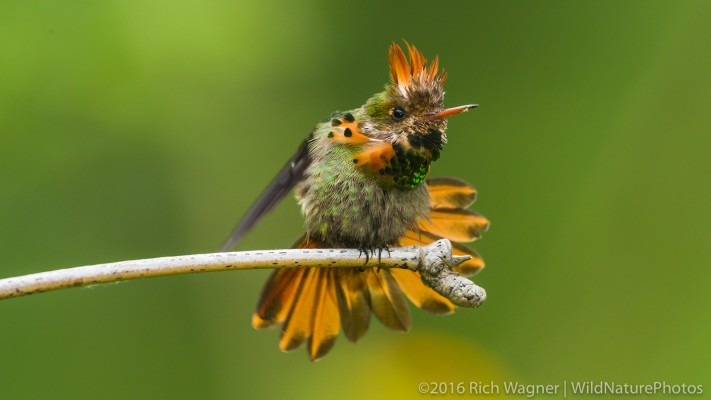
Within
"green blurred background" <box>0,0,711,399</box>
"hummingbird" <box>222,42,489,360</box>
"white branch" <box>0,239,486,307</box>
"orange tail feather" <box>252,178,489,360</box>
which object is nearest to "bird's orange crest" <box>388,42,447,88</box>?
"hummingbird" <box>222,42,489,360</box>

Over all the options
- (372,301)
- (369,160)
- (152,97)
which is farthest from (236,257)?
(152,97)

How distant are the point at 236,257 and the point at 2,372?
8.42 feet

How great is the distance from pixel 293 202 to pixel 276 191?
6.02 feet

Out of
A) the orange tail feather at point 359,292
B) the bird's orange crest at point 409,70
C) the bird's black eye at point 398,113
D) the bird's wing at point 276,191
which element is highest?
the bird's orange crest at point 409,70

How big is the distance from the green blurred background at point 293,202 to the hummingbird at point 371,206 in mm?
1069

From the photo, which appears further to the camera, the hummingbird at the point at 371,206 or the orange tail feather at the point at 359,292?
the orange tail feather at the point at 359,292

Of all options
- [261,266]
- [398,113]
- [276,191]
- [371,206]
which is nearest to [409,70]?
[398,113]

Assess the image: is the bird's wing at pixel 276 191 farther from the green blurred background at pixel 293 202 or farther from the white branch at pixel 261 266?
the green blurred background at pixel 293 202

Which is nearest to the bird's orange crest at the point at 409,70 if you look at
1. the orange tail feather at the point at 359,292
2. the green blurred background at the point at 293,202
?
the orange tail feather at the point at 359,292

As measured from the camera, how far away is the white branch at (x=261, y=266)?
98.6 inches

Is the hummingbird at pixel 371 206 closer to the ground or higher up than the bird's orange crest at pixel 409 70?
closer to the ground

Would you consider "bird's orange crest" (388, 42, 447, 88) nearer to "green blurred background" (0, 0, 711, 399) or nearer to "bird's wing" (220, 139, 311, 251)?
"bird's wing" (220, 139, 311, 251)

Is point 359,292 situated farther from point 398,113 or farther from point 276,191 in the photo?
point 398,113

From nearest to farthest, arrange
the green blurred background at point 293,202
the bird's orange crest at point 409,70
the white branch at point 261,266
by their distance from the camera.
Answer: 1. the white branch at point 261,266
2. the bird's orange crest at point 409,70
3. the green blurred background at point 293,202
